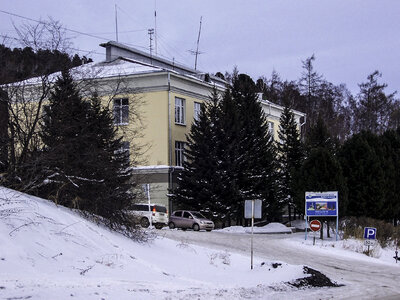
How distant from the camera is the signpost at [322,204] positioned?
95.2 feet

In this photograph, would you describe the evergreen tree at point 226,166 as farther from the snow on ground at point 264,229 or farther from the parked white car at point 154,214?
the parked white car at point 154,214

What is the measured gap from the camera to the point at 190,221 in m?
35.8

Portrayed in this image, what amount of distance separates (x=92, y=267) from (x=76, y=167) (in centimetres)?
676

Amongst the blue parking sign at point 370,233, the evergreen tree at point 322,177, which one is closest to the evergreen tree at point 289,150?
the evergreen tree at point 322,177

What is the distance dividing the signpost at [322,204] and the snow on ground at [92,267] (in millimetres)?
12615

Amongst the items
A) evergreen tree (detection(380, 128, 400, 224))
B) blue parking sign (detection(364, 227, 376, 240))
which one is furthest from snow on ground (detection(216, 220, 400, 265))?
evergreen tree (detection(380, 128, 400, 224))

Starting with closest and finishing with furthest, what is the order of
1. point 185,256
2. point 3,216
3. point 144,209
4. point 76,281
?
point 76,281 < point 3,216 < point 185,256 < point 144,209

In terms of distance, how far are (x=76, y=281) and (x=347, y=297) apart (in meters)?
6.73

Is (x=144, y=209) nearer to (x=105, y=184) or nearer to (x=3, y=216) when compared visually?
(x=105, y=184)

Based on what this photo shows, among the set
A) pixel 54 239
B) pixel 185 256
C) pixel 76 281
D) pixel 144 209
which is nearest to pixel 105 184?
pixel 185 256

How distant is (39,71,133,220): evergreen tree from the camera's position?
17.2 meters

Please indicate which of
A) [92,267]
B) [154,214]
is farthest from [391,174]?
[92,267]

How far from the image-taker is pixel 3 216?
39.7 ft

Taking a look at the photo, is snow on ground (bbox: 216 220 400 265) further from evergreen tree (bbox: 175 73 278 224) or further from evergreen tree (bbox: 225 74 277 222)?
evergreen tree (bbox: 225 74 277 222)
